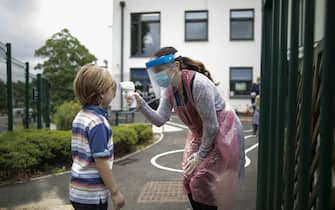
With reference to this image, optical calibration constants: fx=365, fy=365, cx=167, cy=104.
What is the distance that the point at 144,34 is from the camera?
66.8 ft

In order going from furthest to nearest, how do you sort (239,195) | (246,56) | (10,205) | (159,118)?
1. (246,56)
2. (239,195)
3. (10,205)
4. (159,118)

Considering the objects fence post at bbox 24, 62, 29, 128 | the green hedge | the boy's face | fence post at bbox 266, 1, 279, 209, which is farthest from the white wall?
the boy's face

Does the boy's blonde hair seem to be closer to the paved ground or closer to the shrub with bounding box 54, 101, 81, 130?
the paved ground

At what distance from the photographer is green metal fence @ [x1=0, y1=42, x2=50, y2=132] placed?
723 cm

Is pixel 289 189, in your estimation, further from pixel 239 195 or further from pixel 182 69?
pixel 239 195

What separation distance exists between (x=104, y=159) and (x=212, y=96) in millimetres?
866

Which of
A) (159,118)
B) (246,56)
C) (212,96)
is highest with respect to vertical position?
(246,56)

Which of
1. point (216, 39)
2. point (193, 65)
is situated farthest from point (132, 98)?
point (216, 39)

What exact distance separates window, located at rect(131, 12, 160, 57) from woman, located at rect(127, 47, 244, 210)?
57.6 ft

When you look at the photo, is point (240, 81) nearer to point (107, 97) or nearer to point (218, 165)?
point (218, 165)

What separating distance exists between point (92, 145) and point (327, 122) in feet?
4.51

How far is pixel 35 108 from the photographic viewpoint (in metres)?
9.43

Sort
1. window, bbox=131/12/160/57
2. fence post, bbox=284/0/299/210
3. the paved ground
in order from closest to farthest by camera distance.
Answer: fence post, bbox=284/0/299/210 < the paved ground < window, bbox=131/12/160/57

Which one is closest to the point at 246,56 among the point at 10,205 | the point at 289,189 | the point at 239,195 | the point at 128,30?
the point at 128,30
